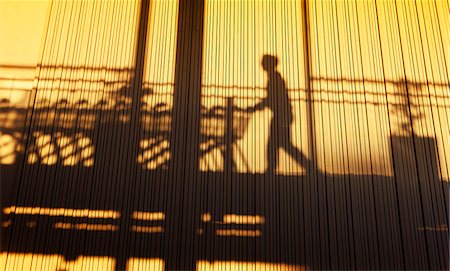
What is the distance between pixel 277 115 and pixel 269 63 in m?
1.35

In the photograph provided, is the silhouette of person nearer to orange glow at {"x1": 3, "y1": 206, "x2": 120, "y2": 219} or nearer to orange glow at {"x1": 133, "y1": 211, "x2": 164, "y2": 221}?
orange glow at {"x1": 133, "y1": 211, "x2": 164, "y2": 221}

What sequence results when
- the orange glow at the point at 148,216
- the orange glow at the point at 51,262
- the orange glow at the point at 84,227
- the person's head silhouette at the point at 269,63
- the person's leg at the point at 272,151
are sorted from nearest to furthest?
the orange glow at the point at 51,262 → the orange glow at the point at 84,227 → the orange glow at the point at 148,216 → the person's leg at the point at 272,151 → the person's head silhouette at the point at 269,63

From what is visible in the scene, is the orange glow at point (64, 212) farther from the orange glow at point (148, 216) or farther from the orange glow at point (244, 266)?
the orange glow at point (244, 266)

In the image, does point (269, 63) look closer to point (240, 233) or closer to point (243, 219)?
point (243, 219)

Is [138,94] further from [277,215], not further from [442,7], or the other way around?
[442,7]

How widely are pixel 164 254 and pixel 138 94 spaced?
3.72 metres

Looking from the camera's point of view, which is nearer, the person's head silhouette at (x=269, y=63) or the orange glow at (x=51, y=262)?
the orange glow at (x=51, y=262)

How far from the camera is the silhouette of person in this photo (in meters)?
9.05

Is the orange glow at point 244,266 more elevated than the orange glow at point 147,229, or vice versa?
the orange glow at point 147,229

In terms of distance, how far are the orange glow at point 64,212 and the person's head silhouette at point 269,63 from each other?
4.80m

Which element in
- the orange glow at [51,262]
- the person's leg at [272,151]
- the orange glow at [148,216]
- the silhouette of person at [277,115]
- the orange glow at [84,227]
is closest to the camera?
the orange glow at [51,262]

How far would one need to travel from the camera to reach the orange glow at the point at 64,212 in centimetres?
843

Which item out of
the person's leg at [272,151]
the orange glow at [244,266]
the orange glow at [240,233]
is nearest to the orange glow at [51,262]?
the orange glow at [244,266]

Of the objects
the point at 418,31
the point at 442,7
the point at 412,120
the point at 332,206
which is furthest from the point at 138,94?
the point at 442,7
